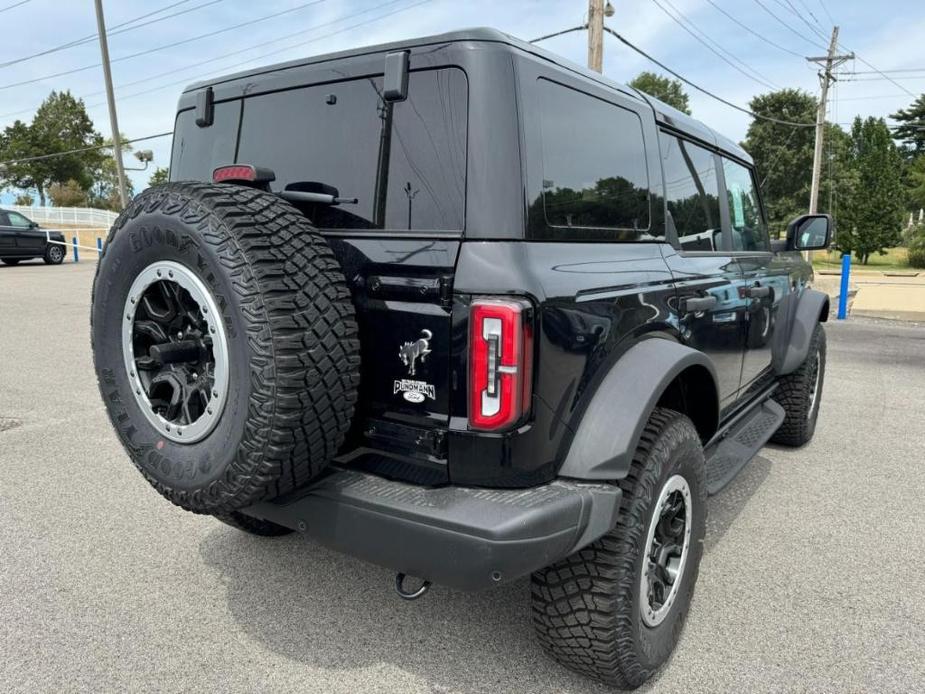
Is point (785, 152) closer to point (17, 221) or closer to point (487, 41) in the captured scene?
point (17, 221)

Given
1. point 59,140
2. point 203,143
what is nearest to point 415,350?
point 203,143

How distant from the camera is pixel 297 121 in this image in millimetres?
2398

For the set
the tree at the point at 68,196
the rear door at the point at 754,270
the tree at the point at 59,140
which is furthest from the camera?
the tree at the point at 59,140

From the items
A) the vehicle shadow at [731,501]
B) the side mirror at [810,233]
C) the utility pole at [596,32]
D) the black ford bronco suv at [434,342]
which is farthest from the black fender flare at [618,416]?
the utility pole at [596,32]

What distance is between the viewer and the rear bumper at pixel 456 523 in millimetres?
1777

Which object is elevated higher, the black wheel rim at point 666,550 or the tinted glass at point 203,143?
the tinted glass at point 203,143

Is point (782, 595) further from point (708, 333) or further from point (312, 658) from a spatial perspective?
point (312, 658)

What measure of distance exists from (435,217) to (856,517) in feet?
9.69

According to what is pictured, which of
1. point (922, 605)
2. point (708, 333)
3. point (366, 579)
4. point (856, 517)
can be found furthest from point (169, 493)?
point (856, 517)

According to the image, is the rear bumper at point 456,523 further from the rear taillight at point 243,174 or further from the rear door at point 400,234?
the rear taillight at point 243,174

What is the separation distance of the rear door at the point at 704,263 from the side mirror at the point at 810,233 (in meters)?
1.14

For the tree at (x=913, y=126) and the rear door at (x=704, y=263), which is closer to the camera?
the rear door at (x=704, y=263)

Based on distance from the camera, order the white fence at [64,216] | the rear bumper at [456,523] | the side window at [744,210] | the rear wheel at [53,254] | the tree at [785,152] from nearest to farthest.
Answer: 1. the rear bumper at [456,523]
2. the side window at [744,210]
3. the rear wheel at [53,254]
4. the white fence at [64,216]
5. the tree at [785,152]

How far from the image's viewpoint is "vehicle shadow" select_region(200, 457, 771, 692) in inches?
90.9
